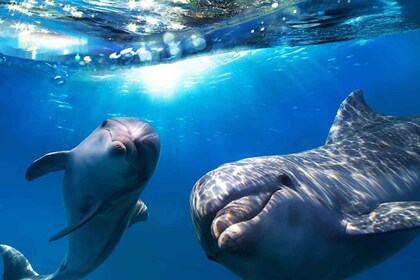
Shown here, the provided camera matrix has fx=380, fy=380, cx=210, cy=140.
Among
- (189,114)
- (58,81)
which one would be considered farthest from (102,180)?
(189,114)

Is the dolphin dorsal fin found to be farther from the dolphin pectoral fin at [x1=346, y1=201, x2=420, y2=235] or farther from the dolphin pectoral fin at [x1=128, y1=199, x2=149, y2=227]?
the dolphin pectoral fin at [x1=128, y1=199, x2=149, y2=227]

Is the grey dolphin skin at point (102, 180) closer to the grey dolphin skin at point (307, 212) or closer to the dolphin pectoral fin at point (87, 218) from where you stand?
the dolphin pectoral fin at point (87, 218)

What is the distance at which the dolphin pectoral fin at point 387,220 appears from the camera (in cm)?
402

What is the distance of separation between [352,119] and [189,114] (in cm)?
2397

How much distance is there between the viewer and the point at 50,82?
21.5 m

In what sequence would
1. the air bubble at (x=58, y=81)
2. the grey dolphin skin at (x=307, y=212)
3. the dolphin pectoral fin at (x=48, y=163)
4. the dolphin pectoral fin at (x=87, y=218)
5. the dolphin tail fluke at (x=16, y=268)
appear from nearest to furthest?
the grey dolphin skin at (x=307, y=212), the dolphin pectoral fin at (x=87, y=218), the dolphin pectoral fin at (x=48, y=163), the dolphin tail fluke at (x=16, y=268), the air bubble at (x=58, y=81)

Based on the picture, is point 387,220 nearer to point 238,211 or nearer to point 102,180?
point 238,211

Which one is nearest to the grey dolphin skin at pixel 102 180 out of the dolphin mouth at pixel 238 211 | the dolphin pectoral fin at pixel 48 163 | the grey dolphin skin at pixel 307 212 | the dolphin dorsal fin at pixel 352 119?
the dolphin pectoral fin at pixel 48 163

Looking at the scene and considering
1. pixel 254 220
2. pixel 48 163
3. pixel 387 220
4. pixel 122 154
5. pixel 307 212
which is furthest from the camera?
pixel 48 163

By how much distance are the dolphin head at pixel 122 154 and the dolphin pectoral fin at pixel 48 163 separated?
31.4 inches

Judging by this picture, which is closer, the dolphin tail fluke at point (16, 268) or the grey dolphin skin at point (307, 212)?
the grey dolphin skin at point (307, 212)

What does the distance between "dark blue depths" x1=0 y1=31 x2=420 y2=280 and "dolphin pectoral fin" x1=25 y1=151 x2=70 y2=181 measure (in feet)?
37.9

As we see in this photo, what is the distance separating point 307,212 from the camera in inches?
151

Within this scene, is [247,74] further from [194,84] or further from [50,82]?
[50,82]
